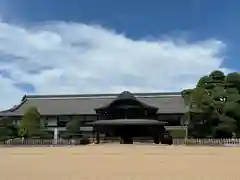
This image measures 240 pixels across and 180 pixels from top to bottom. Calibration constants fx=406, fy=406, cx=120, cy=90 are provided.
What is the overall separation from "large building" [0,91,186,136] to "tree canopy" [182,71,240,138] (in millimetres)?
7225

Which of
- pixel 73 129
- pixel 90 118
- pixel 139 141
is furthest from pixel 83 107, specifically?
pixel 139 141

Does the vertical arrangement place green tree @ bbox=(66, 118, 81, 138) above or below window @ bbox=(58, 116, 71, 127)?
below

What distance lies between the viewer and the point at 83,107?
5150 cm

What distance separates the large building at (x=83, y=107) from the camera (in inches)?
1881

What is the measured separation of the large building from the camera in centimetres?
4778

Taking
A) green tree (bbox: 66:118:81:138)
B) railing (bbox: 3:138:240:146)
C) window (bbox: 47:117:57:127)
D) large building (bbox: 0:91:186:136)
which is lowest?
railing (bbox: 3:138:240:146)

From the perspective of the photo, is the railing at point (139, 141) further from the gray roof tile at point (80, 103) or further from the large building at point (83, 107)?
the gray roof tile at point (80, 103)

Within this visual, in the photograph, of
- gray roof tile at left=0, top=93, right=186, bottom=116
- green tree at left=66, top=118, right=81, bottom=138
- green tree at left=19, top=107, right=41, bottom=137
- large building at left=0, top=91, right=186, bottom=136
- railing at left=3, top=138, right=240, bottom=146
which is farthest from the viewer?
gray roof tile at left=0, top=93, right=186, bottom=116

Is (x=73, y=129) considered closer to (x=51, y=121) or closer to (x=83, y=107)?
(x=51, y=121)

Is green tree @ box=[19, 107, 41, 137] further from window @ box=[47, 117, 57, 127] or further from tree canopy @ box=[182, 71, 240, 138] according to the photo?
tree canopy @ box=[182, 71, 240, 138]

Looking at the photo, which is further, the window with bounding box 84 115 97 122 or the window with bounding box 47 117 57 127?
the window with bounding box 47 117 57 127

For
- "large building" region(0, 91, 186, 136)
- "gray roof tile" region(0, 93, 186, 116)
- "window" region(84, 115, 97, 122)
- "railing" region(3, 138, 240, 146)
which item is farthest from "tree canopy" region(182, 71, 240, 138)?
"window" region(84, 115, 97, 122)

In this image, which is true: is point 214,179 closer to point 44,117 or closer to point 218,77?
point 218,77

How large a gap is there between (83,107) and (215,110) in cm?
1898
